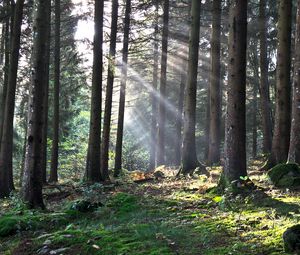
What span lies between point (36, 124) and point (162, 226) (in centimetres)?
407

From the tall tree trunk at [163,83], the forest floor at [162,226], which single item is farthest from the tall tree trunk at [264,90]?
the forest floor at [162,226]

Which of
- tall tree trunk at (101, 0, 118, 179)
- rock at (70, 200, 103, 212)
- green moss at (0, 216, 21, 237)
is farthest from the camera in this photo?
tall tree trunk at (101, 0, 118, 179)

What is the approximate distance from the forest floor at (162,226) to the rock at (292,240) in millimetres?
130

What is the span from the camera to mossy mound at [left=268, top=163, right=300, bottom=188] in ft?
31.5

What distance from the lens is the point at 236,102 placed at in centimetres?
970

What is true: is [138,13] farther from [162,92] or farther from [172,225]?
[172,225]

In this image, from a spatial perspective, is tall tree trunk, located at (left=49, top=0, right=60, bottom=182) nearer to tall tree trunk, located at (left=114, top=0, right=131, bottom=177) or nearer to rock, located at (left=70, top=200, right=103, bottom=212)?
tall tree trunk, located at (left=114, top=0, right=131, bottom=177)

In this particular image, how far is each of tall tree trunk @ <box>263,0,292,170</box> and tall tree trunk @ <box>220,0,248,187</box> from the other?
3.68m

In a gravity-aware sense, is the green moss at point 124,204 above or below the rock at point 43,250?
above

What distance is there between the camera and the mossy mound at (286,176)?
9.60 meters

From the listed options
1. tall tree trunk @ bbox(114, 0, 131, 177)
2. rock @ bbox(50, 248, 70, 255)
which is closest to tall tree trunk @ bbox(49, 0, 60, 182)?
tall tree trunk @ bbox(114, 0, 131, 177)

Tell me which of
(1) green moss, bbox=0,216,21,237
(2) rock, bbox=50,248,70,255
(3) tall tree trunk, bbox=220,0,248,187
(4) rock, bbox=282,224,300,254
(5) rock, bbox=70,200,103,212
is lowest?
(1) green moss, bbox=0,216,21,237

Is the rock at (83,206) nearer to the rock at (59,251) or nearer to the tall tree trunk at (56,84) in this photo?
the rock at (59,251)

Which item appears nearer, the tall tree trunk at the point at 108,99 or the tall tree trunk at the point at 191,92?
the tall tree trunk at the point at 191,92
